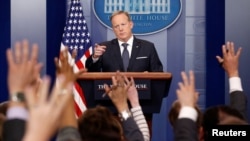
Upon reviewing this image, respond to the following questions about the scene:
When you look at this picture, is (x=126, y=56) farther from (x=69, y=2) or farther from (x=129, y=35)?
(x=69, y=2)

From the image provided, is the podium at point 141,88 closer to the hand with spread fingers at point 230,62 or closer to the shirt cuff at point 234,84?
the hand with spread fingers at point 230,62

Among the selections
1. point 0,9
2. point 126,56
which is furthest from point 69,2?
point 126,56

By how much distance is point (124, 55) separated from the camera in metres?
5.72

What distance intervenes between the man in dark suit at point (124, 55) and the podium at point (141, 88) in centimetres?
43

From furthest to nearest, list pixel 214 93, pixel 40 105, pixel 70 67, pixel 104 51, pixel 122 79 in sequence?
pixel 214 93
pixel 104 51
pixel 122 79
pixel 70 67
pixel 40 105

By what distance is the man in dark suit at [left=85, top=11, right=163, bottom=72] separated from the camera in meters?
5.51

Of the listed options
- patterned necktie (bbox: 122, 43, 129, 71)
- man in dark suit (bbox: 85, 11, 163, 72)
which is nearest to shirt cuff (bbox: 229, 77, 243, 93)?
man in dark suit (bbox: 85, 11, 163, 72)

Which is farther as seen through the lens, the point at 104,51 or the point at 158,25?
the point at 158,25

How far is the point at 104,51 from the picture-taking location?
18.2ft

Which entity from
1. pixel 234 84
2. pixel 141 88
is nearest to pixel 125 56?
pixel 141 88

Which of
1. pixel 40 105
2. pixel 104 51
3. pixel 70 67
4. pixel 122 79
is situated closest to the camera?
pixel 40 105

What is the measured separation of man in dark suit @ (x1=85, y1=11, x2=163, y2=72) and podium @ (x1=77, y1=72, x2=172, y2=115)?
0.43 metres

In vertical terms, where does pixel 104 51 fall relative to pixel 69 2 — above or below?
below

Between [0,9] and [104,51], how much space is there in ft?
9.42
